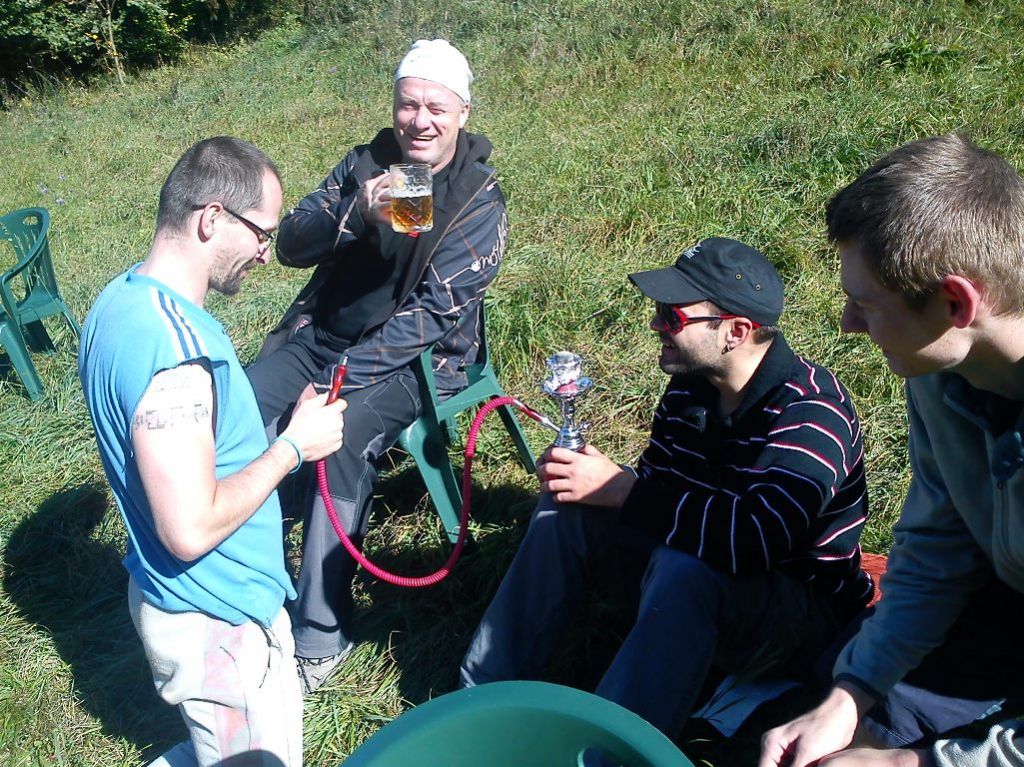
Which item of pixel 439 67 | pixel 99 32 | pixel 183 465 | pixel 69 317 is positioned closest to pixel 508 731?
pixel 183 465

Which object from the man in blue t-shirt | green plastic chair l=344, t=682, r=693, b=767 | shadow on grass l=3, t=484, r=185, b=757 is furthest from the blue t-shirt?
shadow on grass l=3, t=484, r=185, b=757

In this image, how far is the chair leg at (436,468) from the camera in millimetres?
3238

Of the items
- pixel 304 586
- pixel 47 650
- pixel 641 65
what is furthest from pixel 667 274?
pixel 641 65

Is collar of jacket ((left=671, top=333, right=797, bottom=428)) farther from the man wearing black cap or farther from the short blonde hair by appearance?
the short blonde hair

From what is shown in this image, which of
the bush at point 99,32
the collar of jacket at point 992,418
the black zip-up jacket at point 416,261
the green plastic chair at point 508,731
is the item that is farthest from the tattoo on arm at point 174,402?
the bush at point 99,32

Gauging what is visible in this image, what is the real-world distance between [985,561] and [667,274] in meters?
1.01

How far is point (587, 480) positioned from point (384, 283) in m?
1.24

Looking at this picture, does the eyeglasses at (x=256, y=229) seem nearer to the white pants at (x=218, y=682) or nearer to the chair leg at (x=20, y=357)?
the white pants at (x=218, y=682)

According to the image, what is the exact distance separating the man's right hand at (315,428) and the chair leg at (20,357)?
10.7ft

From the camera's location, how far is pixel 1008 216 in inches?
60.1

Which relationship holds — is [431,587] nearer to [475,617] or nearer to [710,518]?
[475,617]

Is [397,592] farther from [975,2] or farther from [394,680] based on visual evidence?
[975,2]

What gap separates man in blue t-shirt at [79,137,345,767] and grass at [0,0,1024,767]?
2.26 feet

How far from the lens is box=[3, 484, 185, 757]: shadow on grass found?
9.83 ft
